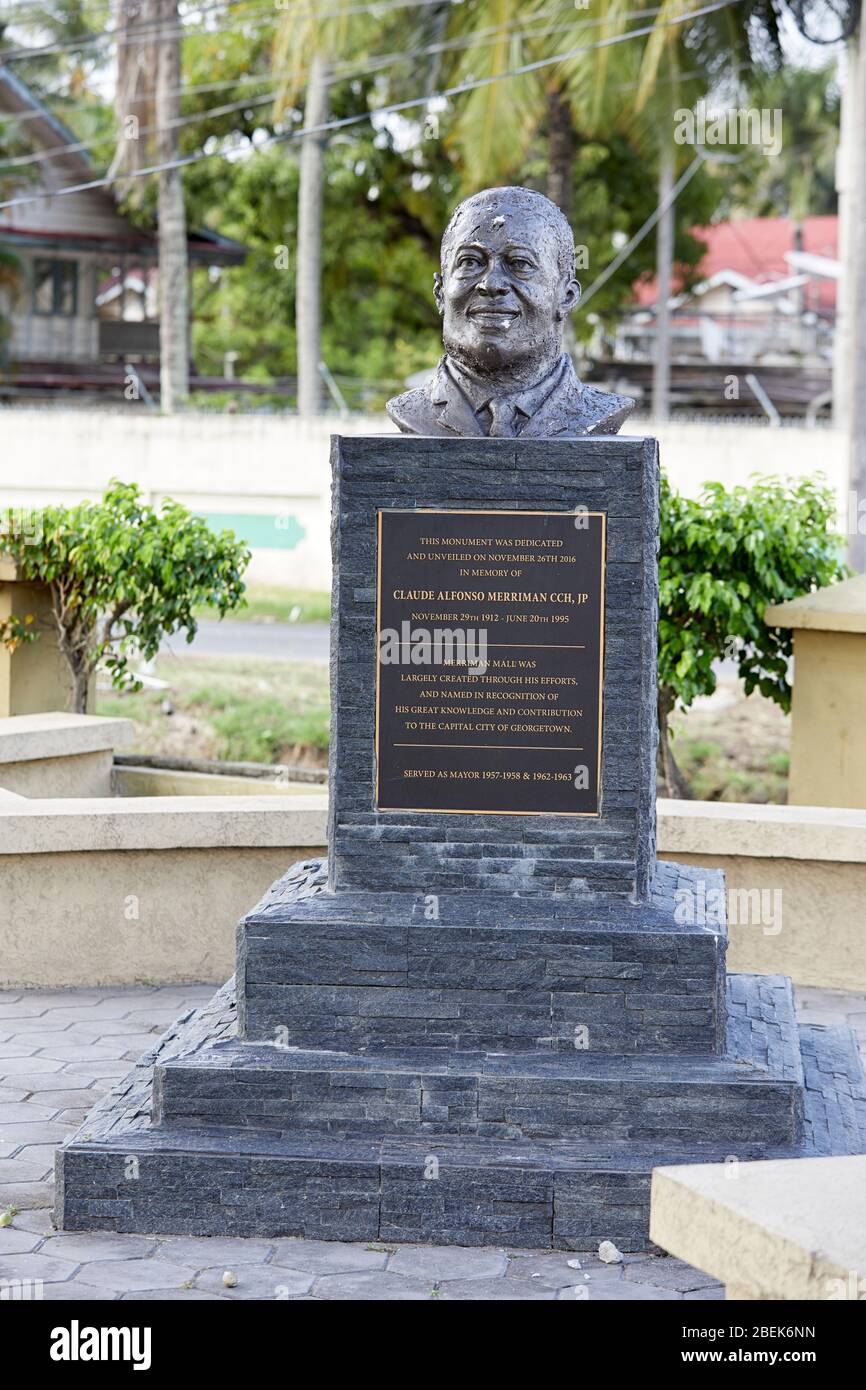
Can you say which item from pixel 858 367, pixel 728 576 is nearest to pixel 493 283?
pixel 728 576

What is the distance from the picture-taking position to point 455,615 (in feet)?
17.5

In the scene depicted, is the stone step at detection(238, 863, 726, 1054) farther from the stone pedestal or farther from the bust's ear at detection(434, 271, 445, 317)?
the bust's ear at detection(434, 271, 445, 317)

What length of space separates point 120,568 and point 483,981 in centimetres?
471

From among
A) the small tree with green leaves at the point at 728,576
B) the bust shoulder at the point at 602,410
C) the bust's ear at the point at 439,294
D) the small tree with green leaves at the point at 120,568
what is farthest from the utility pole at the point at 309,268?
the bust shoulder at the point at 602,410

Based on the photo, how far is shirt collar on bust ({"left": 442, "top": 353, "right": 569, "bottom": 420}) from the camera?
5.53 m

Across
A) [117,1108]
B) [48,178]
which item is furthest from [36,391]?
[117,1108]

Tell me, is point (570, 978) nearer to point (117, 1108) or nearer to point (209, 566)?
point (117, 1108)

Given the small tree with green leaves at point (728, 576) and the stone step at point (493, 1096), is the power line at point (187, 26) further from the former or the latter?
the stone step at point (493, 1096)

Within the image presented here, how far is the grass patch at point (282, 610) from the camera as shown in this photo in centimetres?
1855

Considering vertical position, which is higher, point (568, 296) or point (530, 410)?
point (568, 296)

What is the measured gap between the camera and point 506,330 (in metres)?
5.46

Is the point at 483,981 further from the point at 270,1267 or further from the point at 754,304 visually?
the point at 754,304

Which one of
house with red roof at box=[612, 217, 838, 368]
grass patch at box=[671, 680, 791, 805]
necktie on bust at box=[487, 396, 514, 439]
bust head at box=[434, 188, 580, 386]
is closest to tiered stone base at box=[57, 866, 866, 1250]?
necktie on bust at box=[487, 396, 514, 439]

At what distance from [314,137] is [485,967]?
1980 cm
